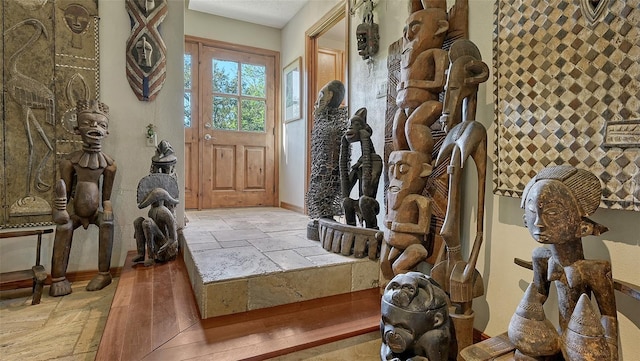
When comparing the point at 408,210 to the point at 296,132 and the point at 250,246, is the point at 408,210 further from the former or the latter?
the point at 296,132

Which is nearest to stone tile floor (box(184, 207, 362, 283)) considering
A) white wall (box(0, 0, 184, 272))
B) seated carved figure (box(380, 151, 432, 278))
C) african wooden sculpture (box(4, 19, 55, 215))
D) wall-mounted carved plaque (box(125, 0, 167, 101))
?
seated carved figure (box(380, 151, 432, 278))

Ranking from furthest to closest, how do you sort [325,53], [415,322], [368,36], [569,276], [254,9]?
[325,53], [254,9], [368,36], [415,322], [569,276]

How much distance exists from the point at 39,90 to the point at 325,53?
294cm

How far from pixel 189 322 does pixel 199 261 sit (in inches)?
15.7

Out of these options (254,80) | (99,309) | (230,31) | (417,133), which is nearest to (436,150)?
(417,133)

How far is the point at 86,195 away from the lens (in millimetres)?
2270

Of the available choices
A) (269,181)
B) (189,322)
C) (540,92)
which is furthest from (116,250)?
(540,92)

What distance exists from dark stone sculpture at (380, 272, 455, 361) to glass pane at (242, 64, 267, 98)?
3749mm

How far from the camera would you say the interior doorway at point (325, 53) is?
3232mm

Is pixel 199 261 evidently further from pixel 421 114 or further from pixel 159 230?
pixel 421 114

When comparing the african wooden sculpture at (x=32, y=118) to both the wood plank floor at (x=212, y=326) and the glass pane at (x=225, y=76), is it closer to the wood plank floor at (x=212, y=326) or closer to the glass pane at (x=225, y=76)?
the wood plank floor at (x=212, y=326)

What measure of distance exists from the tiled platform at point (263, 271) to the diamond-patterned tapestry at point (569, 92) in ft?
3.15

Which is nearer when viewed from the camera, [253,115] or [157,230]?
[157,230]

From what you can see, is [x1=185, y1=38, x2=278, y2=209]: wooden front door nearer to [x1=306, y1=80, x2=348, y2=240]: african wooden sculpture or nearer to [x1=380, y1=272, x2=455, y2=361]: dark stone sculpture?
[x1=306, y1=80, x2=348, y2=240]: african wooden sculpture
